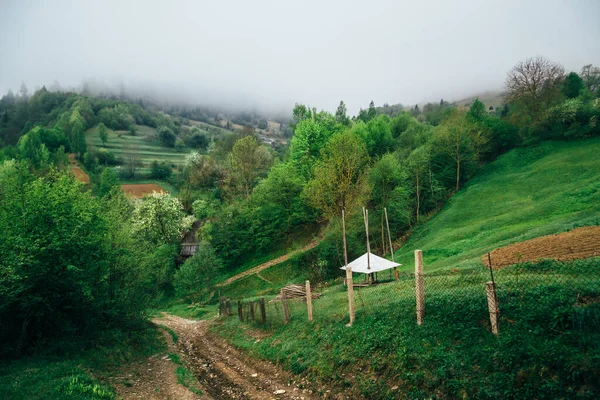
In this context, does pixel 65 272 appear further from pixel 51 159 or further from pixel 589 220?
pixel 51 159

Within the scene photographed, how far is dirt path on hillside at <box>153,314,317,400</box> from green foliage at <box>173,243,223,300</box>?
2096 centimetres

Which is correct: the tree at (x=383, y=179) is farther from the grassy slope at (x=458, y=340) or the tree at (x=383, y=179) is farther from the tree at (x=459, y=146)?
the grassy slope at (x=458, y=340)

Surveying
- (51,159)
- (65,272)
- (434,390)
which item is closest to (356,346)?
(434,390)

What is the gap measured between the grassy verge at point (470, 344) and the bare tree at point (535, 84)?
2299 inches

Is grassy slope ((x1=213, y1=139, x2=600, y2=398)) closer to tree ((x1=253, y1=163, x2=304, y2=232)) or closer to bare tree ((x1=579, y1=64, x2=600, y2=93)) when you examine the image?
tree ((x1=253, y1=163, x2=304, y2=232))

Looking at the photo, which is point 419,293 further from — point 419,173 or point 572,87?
point 572,87

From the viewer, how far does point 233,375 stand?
15.5m

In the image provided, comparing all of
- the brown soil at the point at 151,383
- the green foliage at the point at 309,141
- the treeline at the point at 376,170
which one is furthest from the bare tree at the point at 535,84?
the brown soil at the point at 151,383

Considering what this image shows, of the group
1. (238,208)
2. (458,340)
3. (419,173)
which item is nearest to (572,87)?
(419,173)

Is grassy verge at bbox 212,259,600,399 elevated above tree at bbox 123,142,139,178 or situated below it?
below

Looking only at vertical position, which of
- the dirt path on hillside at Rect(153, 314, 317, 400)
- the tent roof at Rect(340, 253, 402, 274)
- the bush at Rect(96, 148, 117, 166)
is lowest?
the dirt path on hillside at Rect(153, 314, 317, 400)

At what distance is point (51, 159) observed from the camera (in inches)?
3728

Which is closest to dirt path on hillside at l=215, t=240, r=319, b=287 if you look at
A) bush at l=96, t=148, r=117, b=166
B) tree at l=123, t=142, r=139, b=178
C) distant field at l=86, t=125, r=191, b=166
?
tree at l=123, t=142, r=139, b=178

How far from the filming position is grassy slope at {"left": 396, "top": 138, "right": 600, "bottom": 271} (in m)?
26.3
